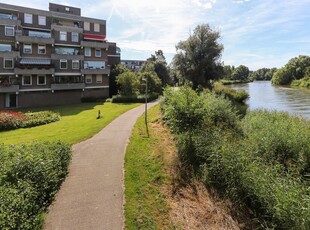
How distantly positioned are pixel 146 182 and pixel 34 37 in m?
33.6

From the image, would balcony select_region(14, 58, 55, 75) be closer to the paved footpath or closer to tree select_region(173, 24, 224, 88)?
A: tree select_region(173, 24, 224, 88)

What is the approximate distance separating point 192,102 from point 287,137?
6.47m

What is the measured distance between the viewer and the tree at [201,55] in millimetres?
37906

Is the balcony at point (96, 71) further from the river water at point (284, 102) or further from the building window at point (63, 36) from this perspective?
the river water at point (284, 102)

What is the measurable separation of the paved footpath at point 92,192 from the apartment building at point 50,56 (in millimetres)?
26523

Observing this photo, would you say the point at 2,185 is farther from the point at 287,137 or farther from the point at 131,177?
the point at 287,137

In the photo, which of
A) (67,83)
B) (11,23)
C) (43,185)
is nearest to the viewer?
→ (43,185)

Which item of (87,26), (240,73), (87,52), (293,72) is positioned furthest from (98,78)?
(240,73)

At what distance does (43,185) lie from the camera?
8.38m

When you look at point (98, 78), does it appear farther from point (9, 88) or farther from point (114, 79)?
point (9, 88)

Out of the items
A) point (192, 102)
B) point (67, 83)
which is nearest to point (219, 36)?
point (67, 83)

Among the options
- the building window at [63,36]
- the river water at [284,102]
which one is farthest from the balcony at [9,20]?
the river water at [284,102]

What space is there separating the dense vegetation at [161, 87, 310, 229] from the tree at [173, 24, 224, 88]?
20.7 metres

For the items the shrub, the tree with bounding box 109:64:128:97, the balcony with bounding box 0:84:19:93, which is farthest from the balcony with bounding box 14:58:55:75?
the shrub
